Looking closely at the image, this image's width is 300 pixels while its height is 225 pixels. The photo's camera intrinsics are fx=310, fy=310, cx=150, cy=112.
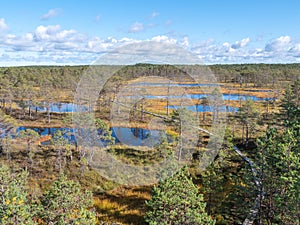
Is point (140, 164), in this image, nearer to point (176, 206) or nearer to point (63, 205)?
point (176, 206)

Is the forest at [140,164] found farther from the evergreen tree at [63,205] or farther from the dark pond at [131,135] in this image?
the dark pond at [131,135]

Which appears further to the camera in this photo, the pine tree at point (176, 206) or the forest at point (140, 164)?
the forest at point (140, 164)

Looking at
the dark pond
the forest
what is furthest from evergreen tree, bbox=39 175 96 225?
the dark pond

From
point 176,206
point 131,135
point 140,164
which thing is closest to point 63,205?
point 176,206

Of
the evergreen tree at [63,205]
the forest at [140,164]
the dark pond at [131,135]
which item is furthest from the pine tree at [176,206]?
the dark pond at [131,135]

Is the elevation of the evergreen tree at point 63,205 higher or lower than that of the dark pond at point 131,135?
higher

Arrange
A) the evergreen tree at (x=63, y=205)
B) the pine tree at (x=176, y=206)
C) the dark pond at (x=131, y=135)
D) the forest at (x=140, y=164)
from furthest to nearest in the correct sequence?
the dark pond at (x=131, y=135)
the forest at (x=140, y=164)
the pine tree at (x=176, y=206)
the evergreen tree at (x=63, y=205)

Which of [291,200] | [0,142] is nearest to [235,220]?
[291,200]
